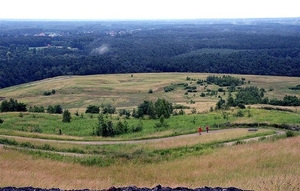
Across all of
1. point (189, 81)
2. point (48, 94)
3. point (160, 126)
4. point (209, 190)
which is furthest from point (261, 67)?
point (209, 190)

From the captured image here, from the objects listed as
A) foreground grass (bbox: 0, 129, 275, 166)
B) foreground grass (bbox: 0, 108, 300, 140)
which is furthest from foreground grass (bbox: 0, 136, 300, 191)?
foreground grass (bbox: 0, 108, 300, 140)

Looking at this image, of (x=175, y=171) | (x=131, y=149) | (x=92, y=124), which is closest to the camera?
(x=175, y=171)

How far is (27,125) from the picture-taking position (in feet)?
→ 118

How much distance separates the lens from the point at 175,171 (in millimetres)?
14422

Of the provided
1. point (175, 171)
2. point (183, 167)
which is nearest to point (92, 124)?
point (183, 167)

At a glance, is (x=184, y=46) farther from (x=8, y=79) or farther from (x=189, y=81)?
(x=8, y=79)

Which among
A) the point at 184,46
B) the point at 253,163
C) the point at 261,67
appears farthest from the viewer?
the point at 184,46

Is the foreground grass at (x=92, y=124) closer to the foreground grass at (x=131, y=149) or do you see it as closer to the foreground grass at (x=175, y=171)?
→ the foreground grass at (x=131, y=149)

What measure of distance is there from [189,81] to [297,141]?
83.1 meters

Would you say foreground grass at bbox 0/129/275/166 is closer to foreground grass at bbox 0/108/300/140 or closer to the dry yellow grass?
foreground grass at bbox 0/108/300/140

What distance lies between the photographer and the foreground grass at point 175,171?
11.2 m

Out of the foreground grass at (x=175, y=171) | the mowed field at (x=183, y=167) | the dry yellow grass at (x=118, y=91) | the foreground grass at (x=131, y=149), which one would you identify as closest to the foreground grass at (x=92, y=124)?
the mowed field at (x=183, y=167)

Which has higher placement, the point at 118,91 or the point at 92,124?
the point at 92,124

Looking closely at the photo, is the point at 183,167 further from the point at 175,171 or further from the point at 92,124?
the point at 92,124
